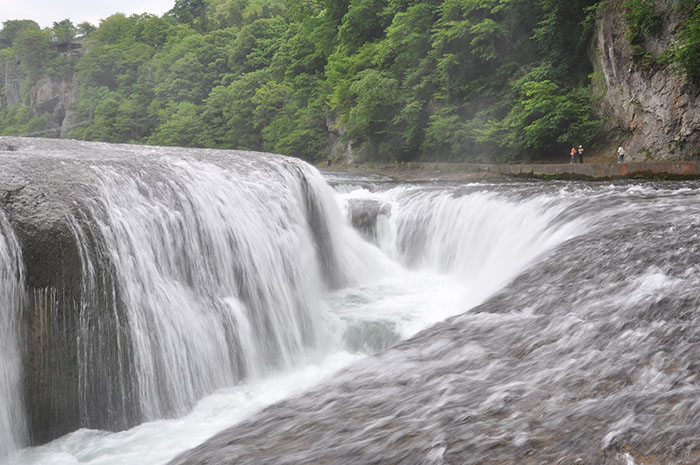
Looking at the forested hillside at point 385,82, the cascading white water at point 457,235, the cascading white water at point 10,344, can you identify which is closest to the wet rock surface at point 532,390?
the cascading white water at point 457,235

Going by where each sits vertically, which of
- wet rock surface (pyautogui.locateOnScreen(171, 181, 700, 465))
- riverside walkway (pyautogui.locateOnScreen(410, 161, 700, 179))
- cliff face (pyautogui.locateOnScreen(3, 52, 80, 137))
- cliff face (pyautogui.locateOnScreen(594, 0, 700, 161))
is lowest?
wet rock surface (pyautogui.locateOnScreen(171, 181, 700, 465))

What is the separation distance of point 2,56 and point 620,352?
105 m

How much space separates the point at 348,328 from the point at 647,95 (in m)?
15.8

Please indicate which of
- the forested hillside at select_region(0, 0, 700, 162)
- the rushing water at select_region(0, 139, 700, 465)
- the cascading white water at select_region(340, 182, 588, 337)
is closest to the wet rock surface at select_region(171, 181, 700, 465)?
the rushing water at select_region(0, 139, 700, 465)

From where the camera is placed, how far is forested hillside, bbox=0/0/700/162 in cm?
2144

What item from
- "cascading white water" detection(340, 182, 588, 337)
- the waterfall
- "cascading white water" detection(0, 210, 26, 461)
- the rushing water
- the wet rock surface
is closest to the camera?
the wet rock surface

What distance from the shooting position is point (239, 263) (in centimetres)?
773

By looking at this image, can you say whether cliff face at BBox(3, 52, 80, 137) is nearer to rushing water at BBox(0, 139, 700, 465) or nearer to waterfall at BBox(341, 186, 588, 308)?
waterfall at BBox(341, 186, 588, 308)

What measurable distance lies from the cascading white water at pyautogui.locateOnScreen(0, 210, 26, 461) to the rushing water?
0.03m

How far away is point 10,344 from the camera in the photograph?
4.91 m

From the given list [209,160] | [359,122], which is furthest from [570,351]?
[359,122]

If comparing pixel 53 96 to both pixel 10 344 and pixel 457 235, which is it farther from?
pixel 10 344

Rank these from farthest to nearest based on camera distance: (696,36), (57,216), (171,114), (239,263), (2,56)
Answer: (2,56) → (171,114) → (696,36) → (239,263) → (57,216)

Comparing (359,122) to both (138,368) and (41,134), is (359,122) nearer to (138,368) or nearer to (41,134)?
(138,368)
